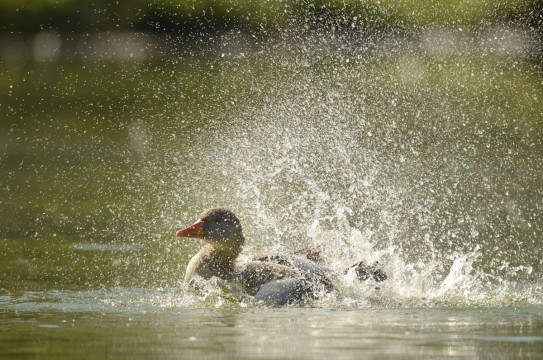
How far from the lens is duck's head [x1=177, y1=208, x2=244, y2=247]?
38.1 feet

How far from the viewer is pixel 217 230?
38.2ft

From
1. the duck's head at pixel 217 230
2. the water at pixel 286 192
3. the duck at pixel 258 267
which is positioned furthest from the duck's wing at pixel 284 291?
the duck's head at pixel 217 230

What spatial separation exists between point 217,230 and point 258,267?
2.57 feet

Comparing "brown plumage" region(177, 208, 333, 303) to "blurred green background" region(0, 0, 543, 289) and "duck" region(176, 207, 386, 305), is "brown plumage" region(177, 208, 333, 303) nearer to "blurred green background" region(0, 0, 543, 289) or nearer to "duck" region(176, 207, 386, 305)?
"duck" region(176, 207, 386, 305)

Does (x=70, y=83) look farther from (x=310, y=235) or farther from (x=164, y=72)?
(x=310, y=235)

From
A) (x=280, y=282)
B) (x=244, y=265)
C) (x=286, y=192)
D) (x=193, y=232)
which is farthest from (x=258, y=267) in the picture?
(x=286, y=192)

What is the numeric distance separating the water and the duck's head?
51 centimetres

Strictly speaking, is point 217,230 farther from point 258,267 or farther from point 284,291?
point 284,291

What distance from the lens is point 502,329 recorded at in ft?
29.0

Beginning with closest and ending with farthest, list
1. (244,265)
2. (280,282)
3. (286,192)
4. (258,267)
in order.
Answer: (280,282)
(258,267)
(244,265)
(286,192)

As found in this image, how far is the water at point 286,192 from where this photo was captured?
881 centimetres

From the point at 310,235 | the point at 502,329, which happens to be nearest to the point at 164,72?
the point at 310,235

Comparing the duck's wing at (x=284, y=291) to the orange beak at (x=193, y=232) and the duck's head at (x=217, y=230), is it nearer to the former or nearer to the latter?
the duck's head at (x=217, y=230)

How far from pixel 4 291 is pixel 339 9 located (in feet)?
56.8
